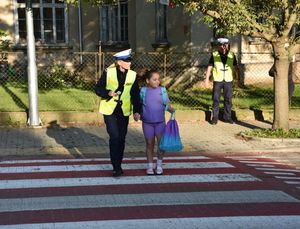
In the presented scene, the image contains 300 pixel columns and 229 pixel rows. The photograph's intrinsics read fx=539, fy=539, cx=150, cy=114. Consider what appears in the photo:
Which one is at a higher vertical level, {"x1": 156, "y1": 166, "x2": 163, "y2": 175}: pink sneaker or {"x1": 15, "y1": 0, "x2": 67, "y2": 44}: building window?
{"x1": 15, "y1": 0, "x2": 67, "y2": 44}: building window

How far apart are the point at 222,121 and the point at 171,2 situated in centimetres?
336

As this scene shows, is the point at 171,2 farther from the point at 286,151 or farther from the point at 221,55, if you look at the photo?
the point at 286,151

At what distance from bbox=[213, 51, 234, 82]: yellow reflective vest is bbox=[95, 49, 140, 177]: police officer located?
4.93 meters

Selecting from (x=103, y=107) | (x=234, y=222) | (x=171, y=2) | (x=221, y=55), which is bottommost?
(x=234, y=222)

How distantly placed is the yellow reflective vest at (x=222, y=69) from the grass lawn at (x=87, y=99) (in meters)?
1.58

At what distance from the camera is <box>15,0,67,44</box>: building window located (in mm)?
22406

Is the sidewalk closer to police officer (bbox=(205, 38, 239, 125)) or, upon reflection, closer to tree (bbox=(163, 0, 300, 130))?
police officer (bbox=(205, 38, 239, 125))

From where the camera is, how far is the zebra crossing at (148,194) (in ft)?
18.4

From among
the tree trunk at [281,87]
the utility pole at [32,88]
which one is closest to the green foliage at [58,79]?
the utility pole at [32,88]

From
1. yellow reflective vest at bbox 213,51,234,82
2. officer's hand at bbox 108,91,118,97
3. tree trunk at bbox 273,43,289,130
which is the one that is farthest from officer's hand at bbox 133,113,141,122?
yellow reflective vest at bbox 213,51,234,82

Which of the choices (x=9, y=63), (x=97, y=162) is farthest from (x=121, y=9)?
(x=97, y=162)

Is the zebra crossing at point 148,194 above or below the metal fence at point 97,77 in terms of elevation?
below

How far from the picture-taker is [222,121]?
12.7m

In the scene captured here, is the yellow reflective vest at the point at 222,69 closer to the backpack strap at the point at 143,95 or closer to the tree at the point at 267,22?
the tree at the point at 267,22
